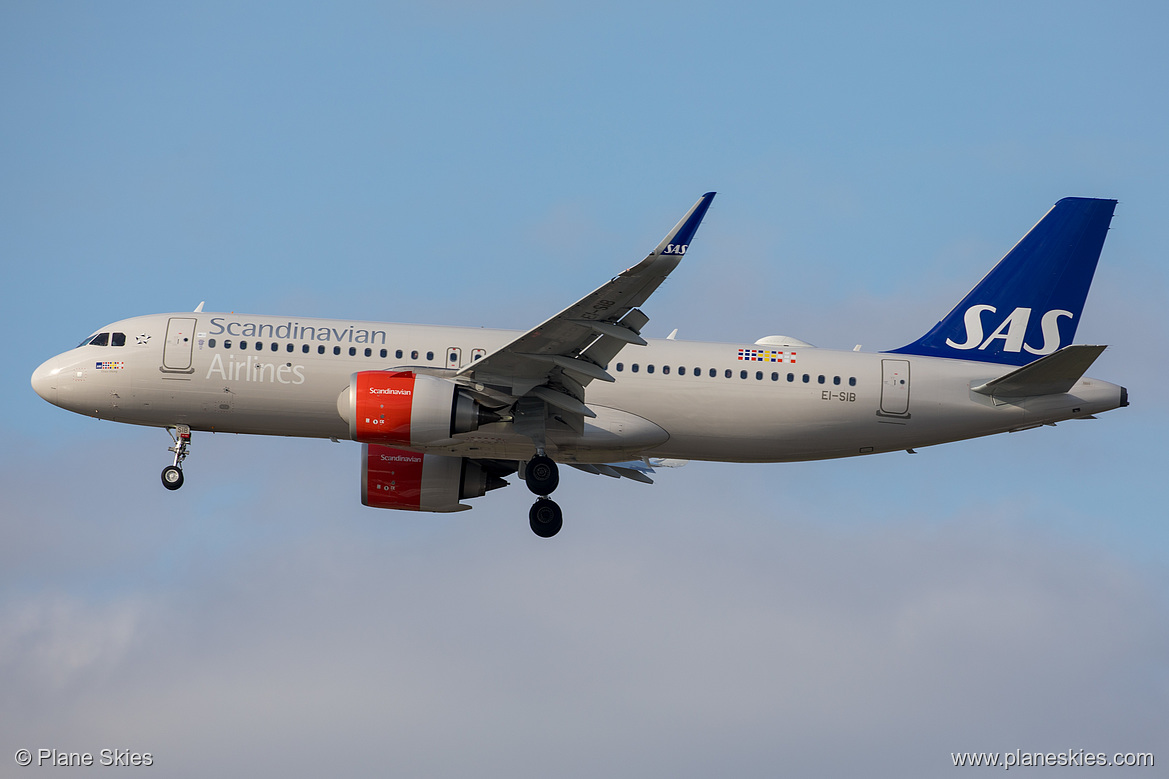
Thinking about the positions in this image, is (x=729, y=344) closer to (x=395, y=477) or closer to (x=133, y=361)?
(x=395, y=477)

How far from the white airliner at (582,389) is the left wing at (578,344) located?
10 centimetres

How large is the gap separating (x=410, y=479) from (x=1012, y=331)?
16.9m

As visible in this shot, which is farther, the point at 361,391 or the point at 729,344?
the point at 729,344

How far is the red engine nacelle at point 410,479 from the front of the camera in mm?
Result: 36062

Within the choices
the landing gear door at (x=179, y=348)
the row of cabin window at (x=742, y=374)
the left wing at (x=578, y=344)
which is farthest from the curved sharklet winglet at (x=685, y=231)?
the landing gear door at (x=179, y=348)

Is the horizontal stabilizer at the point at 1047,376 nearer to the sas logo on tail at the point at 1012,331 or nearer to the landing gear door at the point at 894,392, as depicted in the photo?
the landing gear door at the point at 894,392

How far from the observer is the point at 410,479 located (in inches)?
1422

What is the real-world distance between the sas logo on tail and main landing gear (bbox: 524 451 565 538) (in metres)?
11.4

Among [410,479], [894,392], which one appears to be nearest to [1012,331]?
[894,392]

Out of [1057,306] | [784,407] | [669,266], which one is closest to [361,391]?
[669,266]

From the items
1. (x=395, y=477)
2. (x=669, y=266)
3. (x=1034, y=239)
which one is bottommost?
(x=395, y=477)

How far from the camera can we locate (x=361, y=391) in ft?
100

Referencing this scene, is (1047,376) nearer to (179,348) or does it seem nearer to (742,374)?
(742,374)

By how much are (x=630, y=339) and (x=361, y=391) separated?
6.79 metres
